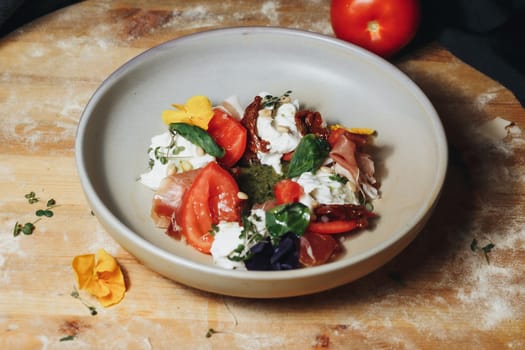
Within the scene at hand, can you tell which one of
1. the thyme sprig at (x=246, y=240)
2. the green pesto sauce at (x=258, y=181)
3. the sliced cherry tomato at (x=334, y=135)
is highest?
the sliced cherry tomato at (x=334, y=135)

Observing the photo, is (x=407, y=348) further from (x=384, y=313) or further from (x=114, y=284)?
(x=114, y=284)

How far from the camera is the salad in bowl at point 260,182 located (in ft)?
4.47

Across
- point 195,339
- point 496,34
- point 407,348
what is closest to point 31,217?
point 195,339

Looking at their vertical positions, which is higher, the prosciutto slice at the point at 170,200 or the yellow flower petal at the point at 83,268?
the prosciutto slice at the point at 170,200

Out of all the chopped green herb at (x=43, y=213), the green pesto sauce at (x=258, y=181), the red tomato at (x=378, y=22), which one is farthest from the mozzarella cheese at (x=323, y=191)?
the red tomato at (x=378, y=22)

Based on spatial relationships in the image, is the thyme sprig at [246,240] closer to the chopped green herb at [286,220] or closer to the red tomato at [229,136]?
the chopped green herb at [286,220]

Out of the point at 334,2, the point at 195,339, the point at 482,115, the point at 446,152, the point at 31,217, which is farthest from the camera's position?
the point at 334,2

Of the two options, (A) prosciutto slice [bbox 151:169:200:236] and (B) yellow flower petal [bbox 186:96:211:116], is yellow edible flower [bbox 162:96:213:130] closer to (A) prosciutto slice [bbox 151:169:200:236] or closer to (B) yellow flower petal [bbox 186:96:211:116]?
(B) yellow flower petal [bbox 186:96:211:116]

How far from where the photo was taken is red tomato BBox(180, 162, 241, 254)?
1427 millimetres

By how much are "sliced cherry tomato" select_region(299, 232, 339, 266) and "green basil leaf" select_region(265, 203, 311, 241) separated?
0.07 ft

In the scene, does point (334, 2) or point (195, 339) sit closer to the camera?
point (195, 339)

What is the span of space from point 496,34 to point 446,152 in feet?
3.14

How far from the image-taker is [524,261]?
158cm

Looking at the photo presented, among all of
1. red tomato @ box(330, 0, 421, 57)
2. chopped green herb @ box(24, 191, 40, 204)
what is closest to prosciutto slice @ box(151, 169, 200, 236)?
chopped green herb @ box(24, 191, 40, 204)
